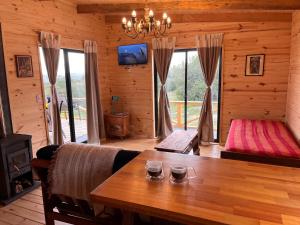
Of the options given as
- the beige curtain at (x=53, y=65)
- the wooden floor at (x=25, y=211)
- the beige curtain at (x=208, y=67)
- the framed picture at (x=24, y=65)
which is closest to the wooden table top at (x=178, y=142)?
the beige curtain at (x=208, y=67)

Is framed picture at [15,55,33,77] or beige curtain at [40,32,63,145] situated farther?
beige curtain at [40,32,63,145]

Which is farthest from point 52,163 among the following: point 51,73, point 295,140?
point 295,140

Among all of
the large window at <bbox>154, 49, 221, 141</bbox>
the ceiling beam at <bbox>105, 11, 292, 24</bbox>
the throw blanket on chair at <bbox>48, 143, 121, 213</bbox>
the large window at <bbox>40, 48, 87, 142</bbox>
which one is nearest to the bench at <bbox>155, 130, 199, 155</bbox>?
the throw blanket on chair at <bbox>48, 143, 121, 213</bbox>

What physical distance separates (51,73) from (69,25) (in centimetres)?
113

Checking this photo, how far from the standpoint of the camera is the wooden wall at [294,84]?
135 inches

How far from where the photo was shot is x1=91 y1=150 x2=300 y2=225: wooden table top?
1.07 meters

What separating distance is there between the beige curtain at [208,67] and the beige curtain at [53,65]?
106 inches

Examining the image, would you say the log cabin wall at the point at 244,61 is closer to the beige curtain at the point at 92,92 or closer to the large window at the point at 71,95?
the beige curtain at the point at 92,92

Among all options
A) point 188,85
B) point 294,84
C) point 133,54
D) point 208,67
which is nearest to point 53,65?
point 133,54

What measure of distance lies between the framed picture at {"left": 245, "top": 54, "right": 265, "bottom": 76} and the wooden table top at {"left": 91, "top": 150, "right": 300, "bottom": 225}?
10.7 ft

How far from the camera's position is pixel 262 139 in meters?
3.22

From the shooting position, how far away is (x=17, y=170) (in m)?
2.93

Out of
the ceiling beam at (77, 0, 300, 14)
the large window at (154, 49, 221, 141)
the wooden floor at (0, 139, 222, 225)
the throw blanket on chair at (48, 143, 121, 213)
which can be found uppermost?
the ceiling beam at (77, 0, 300, 14)

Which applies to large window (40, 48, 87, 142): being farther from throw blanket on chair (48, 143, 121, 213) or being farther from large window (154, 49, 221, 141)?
throw blanket on chair (48, 143, 121, 213)
